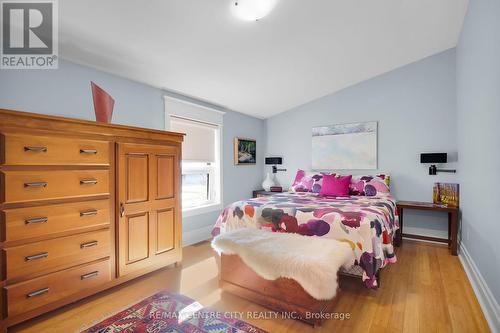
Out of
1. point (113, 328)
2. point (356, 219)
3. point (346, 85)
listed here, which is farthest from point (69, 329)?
point (346, 85)

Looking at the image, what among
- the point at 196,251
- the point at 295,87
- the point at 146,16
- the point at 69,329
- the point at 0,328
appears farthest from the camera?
the point at 295,87

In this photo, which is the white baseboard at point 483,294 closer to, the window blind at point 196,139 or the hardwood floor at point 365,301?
the hardwood floor at point 365,301

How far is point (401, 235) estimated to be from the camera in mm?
3586

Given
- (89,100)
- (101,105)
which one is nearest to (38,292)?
(101,105)

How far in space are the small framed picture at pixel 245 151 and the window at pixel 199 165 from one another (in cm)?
45

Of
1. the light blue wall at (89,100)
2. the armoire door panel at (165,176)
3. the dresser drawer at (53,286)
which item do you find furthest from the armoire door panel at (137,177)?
the light blue wall at (89,100)

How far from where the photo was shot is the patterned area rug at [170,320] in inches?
68.4

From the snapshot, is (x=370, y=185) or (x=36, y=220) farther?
(x=370, y=185)

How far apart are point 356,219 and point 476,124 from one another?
1.38 m

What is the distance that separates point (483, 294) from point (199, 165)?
3375 millimetres

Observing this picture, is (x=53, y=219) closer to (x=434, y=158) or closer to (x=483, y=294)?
(x=483, y=294)

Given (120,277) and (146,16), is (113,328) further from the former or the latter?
(146,16)

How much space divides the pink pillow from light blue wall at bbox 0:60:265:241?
62.3 inches

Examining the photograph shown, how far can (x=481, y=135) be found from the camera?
212cm
